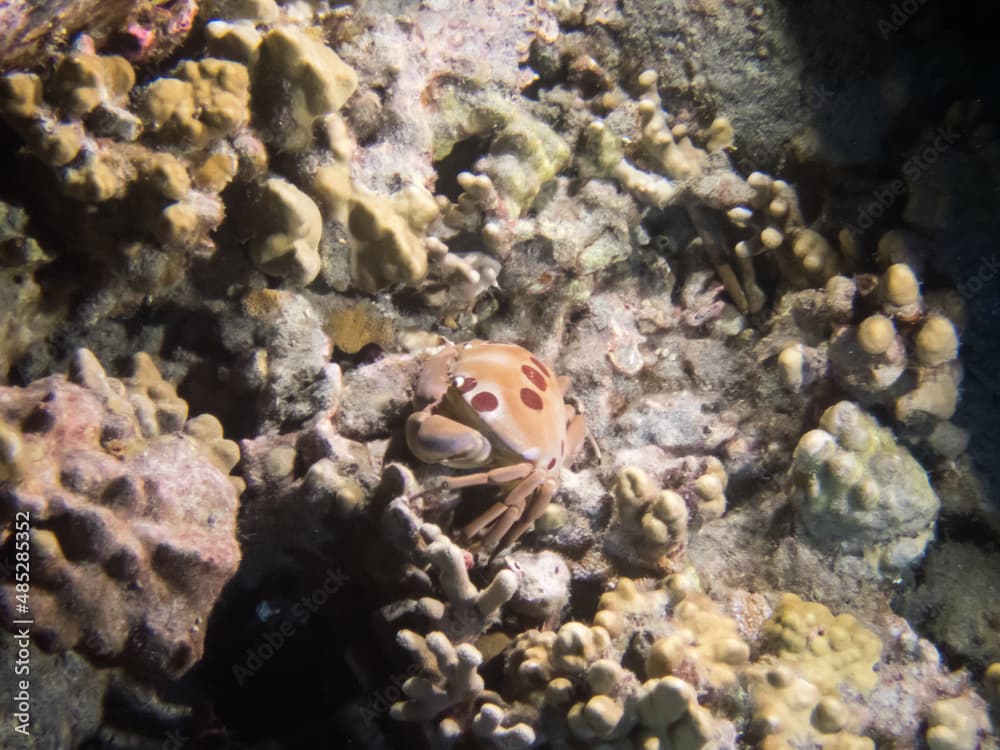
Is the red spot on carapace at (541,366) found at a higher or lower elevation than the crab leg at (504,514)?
higher

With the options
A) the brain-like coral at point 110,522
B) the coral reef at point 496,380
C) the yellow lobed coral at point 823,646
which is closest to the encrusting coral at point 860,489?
the coral reef at point 496,380

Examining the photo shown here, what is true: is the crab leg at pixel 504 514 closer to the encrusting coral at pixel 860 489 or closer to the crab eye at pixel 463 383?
the crab eye at pixel 463 383

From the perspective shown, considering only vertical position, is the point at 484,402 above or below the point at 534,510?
above

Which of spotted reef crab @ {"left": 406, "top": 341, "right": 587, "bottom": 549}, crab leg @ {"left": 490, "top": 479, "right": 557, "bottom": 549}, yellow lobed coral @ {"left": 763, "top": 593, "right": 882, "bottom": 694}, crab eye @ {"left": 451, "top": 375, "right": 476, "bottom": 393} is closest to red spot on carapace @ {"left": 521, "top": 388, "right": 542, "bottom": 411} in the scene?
spotted reef crab @ {"left": 406, "top": 341, "right": 587, "bottom": 549}

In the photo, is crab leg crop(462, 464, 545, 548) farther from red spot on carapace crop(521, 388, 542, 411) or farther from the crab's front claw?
red spot on carapace crop(521, 388, 542, 411)

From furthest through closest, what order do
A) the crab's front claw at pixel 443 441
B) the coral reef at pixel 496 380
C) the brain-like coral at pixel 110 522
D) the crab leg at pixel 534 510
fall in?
the crab leg at pixel 534 510, the crab's front claw at pixel 443 441, the coral reef at pixel 496 380, the brain-like coral at pixel 110 522

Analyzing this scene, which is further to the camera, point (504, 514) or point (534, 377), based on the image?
point (534, 377)

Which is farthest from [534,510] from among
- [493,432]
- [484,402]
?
[484,402]

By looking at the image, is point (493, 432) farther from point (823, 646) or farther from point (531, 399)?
point (823, 646)
